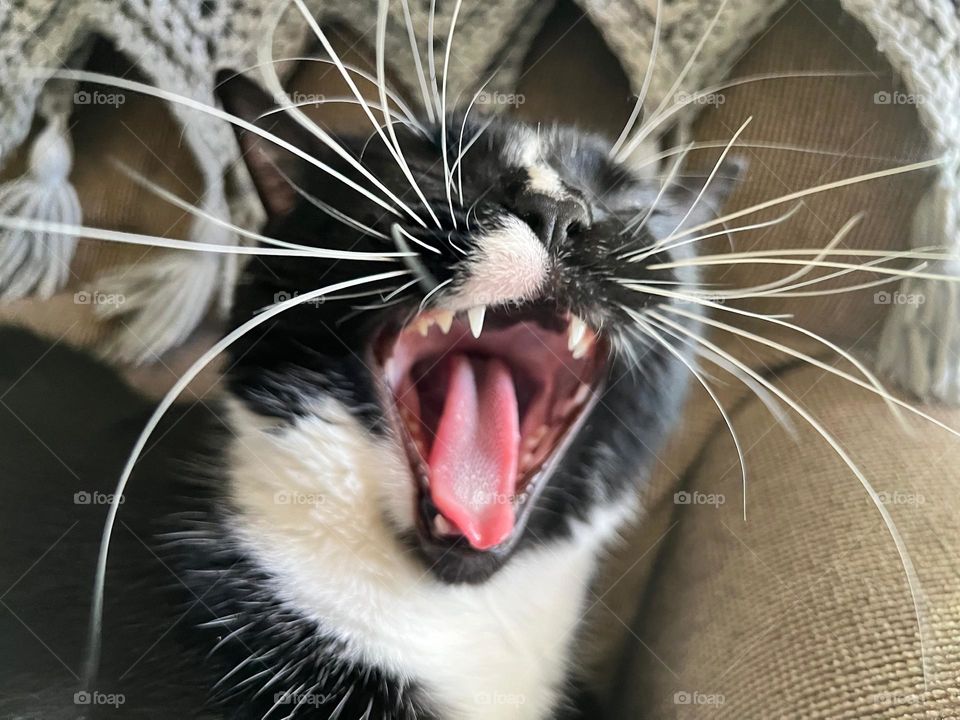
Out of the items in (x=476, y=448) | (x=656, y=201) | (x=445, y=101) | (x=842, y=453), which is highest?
(x=445, y=101)

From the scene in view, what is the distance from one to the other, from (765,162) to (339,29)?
37 cm

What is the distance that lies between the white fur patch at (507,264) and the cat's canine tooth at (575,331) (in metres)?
0.04

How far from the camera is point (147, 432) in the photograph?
23.7 inches

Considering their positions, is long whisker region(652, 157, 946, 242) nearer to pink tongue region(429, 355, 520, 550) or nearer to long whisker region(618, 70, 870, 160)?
long whisker region(618, 70, 870, 160)

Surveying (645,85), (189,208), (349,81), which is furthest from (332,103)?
(645,85)

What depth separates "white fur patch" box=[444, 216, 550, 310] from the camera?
1.76 feet

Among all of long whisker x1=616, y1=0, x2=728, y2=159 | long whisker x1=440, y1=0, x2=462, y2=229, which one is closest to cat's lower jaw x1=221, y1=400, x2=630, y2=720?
long whisker x1=440, y1=0, x2=462, y2=229

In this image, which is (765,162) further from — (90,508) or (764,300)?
(90,508)

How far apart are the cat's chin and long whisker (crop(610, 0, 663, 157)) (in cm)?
17

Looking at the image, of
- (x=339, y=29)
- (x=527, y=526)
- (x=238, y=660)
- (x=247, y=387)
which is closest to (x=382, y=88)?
(x=339, y=29)

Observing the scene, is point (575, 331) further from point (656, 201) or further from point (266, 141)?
point (266, 141)

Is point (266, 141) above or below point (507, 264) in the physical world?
above

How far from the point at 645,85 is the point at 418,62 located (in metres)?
0.19

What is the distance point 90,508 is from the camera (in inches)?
23.7
